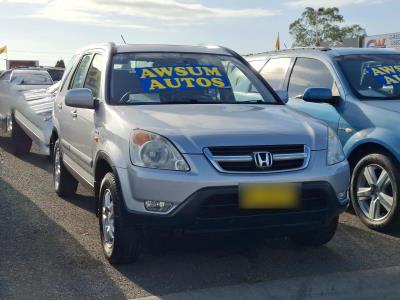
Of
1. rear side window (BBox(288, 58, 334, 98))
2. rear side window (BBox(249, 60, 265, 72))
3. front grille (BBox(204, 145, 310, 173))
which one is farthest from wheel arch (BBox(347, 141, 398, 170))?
rear side window (BBox(249, 60, 265, 72))

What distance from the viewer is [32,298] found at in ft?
12.3

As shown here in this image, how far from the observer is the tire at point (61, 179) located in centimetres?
651

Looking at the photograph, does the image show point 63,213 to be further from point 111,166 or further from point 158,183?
point 158,183

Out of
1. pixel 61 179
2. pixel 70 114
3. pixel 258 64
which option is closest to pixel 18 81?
pixel 61 179

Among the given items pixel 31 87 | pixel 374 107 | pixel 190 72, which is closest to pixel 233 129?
pixel 190 72

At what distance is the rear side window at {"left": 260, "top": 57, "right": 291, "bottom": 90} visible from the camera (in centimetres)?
698

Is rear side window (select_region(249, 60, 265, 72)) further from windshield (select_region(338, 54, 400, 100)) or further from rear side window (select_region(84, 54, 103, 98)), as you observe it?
rear side window (select_region(84, 54, 103, 98))

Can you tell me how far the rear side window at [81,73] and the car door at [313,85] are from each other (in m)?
2.34

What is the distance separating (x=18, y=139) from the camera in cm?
1010

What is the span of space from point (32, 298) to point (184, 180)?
124cm

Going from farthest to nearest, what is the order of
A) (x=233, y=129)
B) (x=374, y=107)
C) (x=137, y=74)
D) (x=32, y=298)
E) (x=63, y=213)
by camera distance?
(x=63, y=213), (x=374, y=107), (x=137, y=74), (x=233, y=129), (x=32, y=298)

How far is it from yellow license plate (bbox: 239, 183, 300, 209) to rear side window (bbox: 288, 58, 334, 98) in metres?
2.50

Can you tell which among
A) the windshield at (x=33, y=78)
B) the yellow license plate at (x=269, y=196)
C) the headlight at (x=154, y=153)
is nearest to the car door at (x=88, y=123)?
the headlight at (x=154, y=153)

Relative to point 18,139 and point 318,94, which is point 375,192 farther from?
point 18,139
